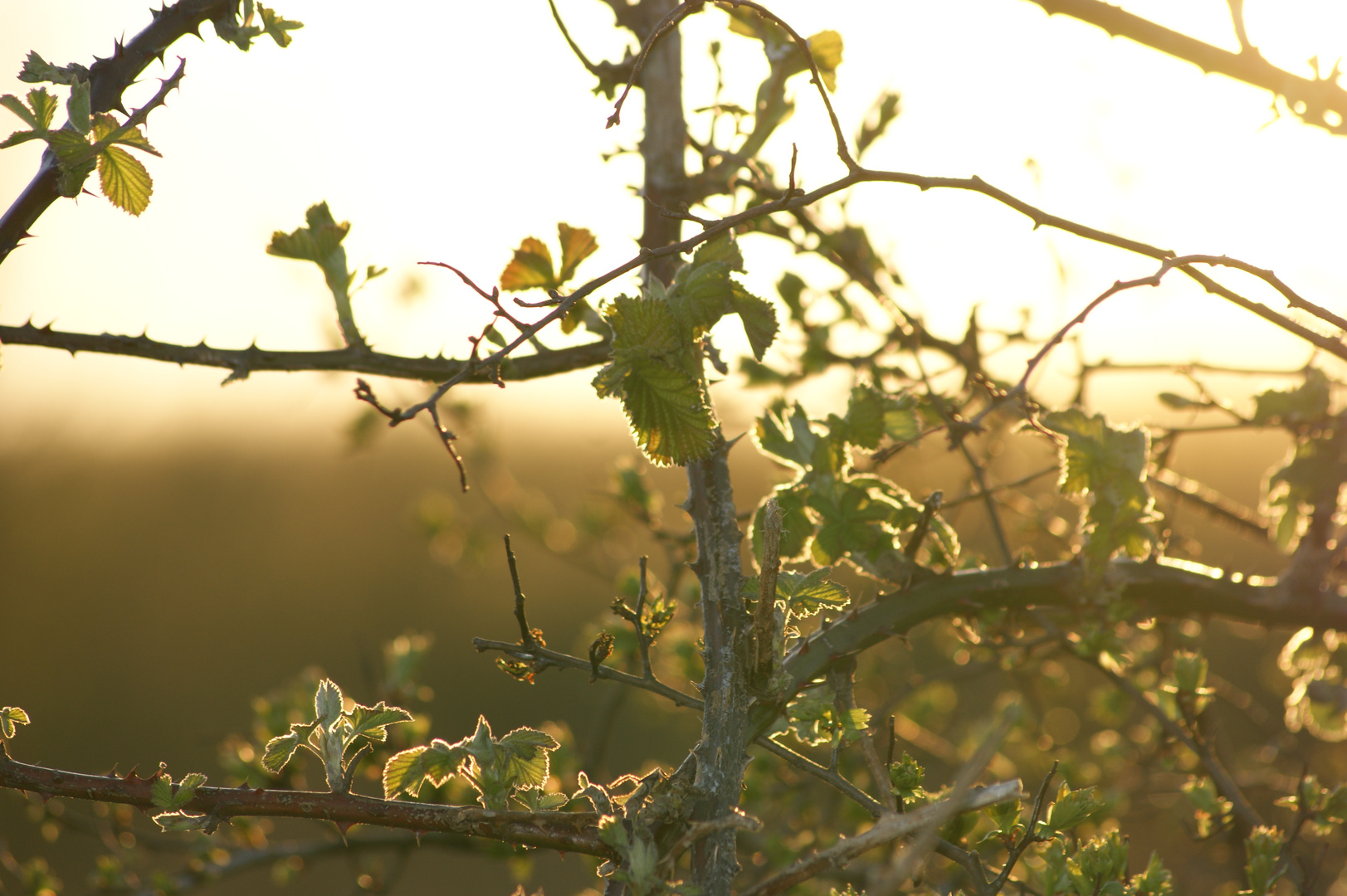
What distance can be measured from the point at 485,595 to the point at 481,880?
2.27 meters

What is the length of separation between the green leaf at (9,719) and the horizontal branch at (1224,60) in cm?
140

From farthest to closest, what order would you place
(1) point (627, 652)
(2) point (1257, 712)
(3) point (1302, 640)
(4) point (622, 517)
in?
(2) point (1257, 712) → (4) point (622, 517) → (1) point (627, 652) → (3) point (1302, 640)

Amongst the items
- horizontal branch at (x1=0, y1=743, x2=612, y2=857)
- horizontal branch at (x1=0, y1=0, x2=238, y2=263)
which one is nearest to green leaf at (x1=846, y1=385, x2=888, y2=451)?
horizontal branch at (x1=0, y1=743, x2=612, y2=857)

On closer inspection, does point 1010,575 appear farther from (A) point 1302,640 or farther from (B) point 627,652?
(B) point 627,652

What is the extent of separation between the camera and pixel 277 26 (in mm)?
798

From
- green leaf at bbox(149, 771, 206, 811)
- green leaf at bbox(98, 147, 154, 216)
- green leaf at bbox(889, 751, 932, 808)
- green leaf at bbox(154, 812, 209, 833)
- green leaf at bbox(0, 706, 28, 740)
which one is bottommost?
green leaf at bbox(154, 812, 209, 833)

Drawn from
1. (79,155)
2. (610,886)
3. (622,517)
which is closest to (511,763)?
(610,886)

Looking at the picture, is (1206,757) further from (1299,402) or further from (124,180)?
(124,180)

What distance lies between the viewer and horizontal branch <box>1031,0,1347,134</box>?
1.14 metres

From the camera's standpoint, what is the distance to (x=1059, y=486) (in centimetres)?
100

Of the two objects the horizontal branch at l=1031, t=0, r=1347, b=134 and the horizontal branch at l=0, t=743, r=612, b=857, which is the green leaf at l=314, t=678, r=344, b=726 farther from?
the horizontal branch at l=1031, t=0, r=1347, b=134

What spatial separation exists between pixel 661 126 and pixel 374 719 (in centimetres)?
78

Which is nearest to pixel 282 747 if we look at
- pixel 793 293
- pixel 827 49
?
pixel 827 49

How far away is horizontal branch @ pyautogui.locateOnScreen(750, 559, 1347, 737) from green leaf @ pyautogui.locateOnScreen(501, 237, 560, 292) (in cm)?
45
